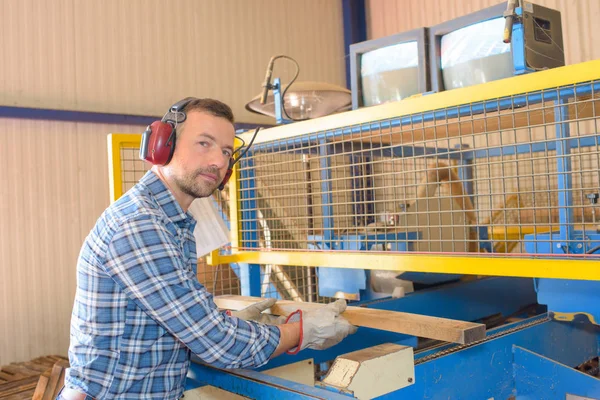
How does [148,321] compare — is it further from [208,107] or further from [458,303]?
[458,303]

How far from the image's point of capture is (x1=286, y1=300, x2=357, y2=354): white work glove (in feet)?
5.67

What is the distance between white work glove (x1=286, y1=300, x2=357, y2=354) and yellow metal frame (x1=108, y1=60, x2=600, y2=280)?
1.40 ft

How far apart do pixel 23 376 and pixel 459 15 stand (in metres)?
6.80

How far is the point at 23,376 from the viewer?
5.62m

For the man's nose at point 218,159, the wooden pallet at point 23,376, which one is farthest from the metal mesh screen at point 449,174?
the wooden pallet at point 23,376

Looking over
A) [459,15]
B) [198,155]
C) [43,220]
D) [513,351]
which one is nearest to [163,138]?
[198,155]

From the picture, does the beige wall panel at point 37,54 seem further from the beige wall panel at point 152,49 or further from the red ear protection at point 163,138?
the red ear protection at point 163,138

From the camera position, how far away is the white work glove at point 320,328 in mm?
1729

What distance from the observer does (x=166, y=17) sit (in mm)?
7562

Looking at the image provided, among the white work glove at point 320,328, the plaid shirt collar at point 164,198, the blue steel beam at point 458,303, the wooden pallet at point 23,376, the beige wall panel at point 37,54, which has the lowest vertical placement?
the wooden pallet at point 23,376

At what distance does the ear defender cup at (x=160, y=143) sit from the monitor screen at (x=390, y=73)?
1.05 m

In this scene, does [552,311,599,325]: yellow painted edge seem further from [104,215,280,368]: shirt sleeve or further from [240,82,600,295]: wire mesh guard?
[104,215,280,368]: shirt sleeve

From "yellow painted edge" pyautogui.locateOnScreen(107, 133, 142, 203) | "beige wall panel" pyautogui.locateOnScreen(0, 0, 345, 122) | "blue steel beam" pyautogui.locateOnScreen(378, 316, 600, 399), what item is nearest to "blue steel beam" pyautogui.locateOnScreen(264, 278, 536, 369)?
"blue steel beam" pyautogui.locateOnScreen(378, 316, 600, 399)

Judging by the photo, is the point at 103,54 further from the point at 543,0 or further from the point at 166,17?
the point at 543,0
